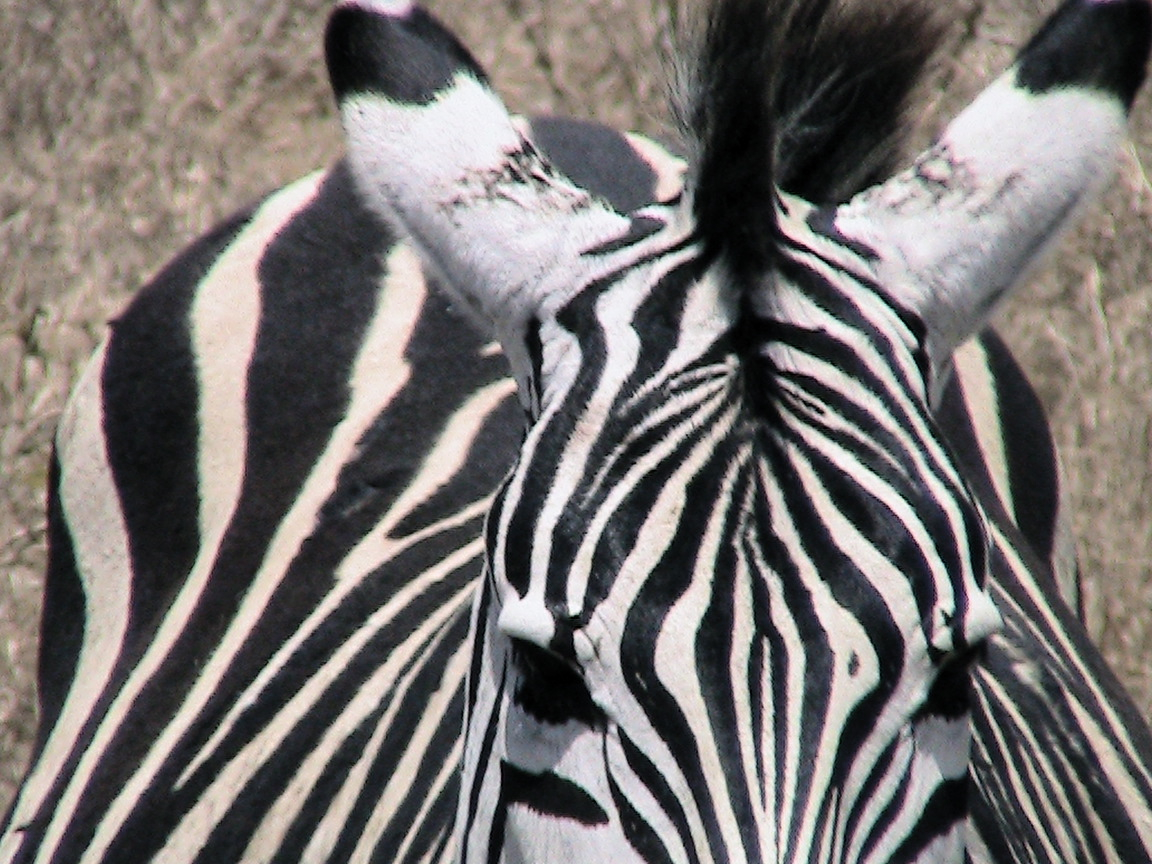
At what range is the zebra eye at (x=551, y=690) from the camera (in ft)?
5.87

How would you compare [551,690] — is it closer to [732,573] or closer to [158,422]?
[732,573]

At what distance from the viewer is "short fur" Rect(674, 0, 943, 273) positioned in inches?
73.9

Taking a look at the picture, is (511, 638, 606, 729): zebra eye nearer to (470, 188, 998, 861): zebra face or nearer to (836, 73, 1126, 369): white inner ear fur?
(470, 188, 998, 861): zebra face

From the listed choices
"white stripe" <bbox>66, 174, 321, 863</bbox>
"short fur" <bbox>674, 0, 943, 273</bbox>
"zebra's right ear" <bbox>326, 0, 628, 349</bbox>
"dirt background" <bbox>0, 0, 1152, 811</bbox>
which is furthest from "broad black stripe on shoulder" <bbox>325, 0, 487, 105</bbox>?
"dirt background" <bbox>0, 0, 1152, 811</bbox>

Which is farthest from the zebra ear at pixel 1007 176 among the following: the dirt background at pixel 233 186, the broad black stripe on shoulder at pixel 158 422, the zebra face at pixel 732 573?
the dirt background at pixel 233 186

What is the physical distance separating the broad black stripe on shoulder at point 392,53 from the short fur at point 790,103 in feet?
1.10

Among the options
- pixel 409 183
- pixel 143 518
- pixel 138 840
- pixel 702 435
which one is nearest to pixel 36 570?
pixel 143 518

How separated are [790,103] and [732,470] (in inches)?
23.6

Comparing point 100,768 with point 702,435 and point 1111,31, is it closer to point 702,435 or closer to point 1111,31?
point 702,435

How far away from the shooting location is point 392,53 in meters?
2.18

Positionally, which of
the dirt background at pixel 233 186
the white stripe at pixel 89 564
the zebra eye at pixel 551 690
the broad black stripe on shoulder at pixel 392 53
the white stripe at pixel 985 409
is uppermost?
the dirt background at pixel 233 186

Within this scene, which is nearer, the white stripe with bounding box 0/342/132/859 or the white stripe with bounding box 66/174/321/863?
the white stripe with bounding box 66/174/321/863

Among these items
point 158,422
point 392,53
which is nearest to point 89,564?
point 158,422

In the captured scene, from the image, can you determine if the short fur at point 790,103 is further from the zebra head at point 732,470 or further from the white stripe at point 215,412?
the white stripe at point 215,412
